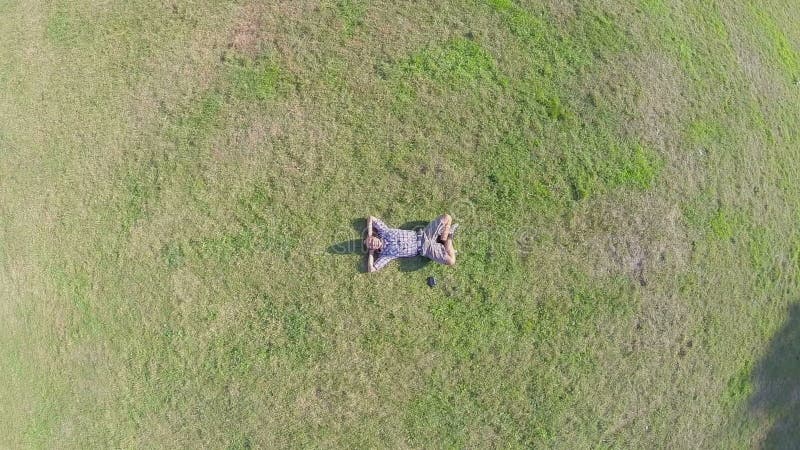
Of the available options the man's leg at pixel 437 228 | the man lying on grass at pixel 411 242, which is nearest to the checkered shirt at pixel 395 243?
the man lying on grass at pixel 411 242

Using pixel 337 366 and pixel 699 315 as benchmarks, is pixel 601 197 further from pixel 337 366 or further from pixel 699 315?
pixel 337 366

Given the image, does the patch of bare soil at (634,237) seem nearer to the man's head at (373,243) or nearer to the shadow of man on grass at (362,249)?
the shadow of man on grass at (362,249)

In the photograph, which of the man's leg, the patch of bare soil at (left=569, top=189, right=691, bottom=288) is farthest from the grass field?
the man's leg

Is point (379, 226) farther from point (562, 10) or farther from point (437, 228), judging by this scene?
point (562, 10)

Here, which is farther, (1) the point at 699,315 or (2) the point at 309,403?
(1) the point at 699,315

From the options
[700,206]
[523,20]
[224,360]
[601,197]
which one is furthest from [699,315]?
[224,360]

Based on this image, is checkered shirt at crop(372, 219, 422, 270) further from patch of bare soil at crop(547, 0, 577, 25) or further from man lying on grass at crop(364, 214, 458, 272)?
patch of bare soil at crop(547, 0, 577, 25)
